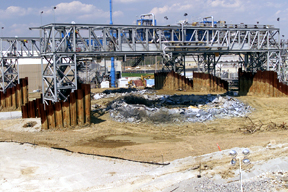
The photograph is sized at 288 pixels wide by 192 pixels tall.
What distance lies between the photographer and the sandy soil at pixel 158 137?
14.9 m

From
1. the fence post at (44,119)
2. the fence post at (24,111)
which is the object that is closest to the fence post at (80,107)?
the fence post at (44,119)

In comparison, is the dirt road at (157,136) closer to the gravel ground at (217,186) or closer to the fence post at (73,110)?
the fence post at (73,110)

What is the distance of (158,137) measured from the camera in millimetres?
18750

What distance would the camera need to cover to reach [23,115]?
79.1ft

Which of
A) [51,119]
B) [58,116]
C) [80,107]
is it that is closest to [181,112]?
[80,107]

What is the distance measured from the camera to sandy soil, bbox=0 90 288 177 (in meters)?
14.9

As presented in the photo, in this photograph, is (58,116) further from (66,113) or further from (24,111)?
(24,111)

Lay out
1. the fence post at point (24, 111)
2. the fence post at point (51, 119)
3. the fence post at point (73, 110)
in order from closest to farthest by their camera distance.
A: the fence post at point (51, 119) < the fence post at point (73, 110) < the fence post at point (24, 111)

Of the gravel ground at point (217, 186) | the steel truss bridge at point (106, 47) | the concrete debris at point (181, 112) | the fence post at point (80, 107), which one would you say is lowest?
the gravel ground at point (217, 186)

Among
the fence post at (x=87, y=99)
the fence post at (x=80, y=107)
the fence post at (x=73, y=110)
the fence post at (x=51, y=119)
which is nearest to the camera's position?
the fence post at (x=51, y=119)

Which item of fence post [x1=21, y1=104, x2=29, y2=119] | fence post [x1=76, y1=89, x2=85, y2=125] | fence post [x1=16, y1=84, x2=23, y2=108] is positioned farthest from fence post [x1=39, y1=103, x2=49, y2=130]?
fence post [x1=16, y1=84, x2=23, y2=108]

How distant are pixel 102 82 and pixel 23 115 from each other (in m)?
28.3

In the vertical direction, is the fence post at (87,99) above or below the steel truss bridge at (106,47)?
below

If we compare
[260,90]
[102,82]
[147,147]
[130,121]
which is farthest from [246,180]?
[102,82]
